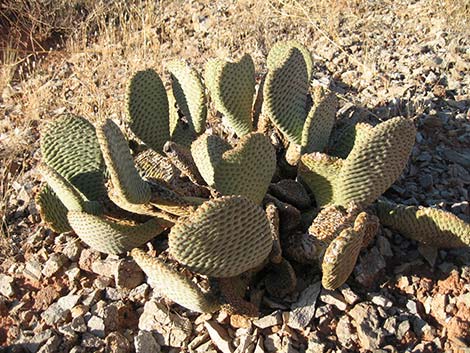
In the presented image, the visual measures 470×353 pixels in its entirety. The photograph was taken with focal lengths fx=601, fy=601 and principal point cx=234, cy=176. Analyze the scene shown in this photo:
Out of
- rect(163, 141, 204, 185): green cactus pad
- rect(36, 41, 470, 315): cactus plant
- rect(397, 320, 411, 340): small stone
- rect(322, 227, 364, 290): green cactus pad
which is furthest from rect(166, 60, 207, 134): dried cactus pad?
rect(397, 320, 411, 340): small stone

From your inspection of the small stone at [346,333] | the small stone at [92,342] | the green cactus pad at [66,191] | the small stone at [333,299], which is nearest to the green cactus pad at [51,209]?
the green cactus pad at [66,191]

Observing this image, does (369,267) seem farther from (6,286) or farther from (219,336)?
(6,286)

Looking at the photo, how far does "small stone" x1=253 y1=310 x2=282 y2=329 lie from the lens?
2.44 metres

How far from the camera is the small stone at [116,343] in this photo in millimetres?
2477

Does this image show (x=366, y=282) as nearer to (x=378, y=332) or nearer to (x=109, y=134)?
(x=378, y=332)

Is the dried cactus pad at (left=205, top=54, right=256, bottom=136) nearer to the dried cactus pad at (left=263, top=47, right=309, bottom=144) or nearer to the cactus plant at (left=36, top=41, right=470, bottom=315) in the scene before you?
the cactus plant at (left=36, top=41, right=470, bottom=315)

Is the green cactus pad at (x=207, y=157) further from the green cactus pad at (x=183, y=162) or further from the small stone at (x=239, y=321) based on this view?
the small stone at (x=239, y=321)

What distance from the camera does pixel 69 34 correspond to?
5496 mm

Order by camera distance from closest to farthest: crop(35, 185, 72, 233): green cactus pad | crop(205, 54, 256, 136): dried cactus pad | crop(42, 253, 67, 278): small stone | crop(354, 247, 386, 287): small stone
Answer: crop(354, 247, 386, 287): small stone → crop(35, 185, 72, 233): green cactus pad → crop(42, 253, 67, 278): small stone → crop(205, 54, 256, 136): dried cactus pad

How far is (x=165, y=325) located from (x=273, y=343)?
47cm

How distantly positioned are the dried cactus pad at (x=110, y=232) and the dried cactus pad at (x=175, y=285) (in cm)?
36

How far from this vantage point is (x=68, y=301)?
8.96ft

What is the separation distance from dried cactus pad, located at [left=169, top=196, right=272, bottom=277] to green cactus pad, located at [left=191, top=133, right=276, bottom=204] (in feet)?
1.23

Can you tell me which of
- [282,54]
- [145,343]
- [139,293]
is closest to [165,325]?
[145,343]
